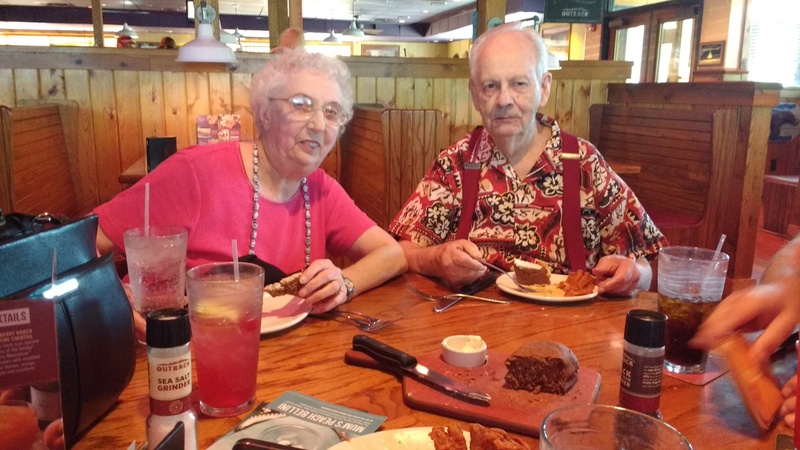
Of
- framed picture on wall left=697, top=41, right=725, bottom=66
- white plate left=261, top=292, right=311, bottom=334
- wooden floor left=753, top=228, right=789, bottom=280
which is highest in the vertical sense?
framed picture on wall left=697, top=41, right=725, bottom=66

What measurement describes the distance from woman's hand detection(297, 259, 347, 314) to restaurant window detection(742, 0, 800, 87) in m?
8.06

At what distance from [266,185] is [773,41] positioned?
26.9ft

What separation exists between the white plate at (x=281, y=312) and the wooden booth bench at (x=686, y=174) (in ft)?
10.3

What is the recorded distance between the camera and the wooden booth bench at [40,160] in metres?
2.86

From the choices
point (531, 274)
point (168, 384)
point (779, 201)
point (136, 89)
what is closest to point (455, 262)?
point (531, 274)

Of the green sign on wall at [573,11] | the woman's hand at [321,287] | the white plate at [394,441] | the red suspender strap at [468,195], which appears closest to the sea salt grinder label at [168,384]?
the white plate at [394,441]

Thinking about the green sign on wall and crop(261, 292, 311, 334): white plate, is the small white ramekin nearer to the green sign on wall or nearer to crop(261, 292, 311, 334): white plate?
crop(261, 292, 311, 334): white plate

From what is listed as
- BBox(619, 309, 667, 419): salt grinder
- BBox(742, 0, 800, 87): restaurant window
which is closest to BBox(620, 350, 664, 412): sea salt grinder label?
BBox(619, 309, 667, 419): salt grinder

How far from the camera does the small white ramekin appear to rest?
1.06 meters

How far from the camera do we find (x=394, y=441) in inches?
32.5

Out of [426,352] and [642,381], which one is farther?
[426,352]

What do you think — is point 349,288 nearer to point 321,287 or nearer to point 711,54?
point 321,287

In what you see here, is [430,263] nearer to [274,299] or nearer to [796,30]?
[274,299]

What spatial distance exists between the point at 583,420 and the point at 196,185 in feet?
4.39
